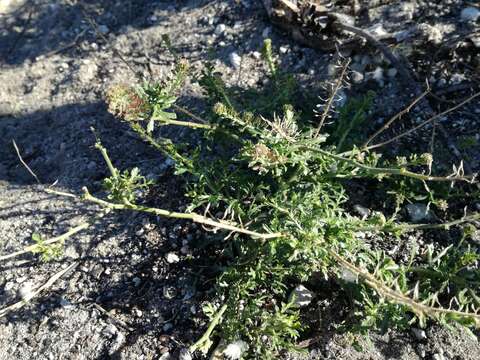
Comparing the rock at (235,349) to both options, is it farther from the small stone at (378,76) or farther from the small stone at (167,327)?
the small stone at (378,76)

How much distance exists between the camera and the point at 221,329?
96.0 inches

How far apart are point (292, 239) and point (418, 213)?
888 mm

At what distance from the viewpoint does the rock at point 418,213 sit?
2719mm

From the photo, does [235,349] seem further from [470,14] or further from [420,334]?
[470,14]

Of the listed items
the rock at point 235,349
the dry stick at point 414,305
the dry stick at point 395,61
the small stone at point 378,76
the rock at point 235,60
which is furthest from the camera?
the rock at point 235,60

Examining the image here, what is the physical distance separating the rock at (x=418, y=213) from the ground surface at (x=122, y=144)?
1.28ft

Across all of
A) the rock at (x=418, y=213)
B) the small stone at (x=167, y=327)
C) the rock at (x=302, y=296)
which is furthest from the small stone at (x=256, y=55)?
the small stone at (x=167, y=327)

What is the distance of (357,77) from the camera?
325 cm

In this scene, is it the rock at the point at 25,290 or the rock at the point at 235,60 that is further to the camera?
the rock at the point at 235,60

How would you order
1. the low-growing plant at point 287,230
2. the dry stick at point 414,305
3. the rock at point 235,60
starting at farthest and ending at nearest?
the rock at point 235,60 → the low-growing plant at point 287,230 → the dry stick at point 414,305

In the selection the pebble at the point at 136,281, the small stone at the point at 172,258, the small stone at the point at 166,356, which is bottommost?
the small stone at the point at 166,356

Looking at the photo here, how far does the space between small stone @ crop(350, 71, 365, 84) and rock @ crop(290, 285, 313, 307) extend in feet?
4.58

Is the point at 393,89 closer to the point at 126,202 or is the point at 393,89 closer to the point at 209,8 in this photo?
the point at 209,8

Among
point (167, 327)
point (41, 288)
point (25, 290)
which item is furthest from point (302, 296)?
point (25, 290)
